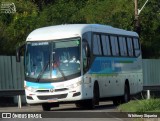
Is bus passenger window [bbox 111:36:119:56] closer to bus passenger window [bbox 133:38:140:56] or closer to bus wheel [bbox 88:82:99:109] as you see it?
bus wheel [bbox 88:82:99:109]

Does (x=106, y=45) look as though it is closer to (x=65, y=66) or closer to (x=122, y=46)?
(x=122, y=46)

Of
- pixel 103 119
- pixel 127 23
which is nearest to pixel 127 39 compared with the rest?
pixel 103 119

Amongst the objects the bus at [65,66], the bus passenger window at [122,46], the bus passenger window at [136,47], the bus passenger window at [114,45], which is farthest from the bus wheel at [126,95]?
the bus at [65,66]

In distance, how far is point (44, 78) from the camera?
26.1 m

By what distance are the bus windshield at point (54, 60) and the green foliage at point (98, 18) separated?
2121 cm

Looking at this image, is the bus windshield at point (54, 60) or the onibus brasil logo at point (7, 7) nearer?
the bus windshield at point (54, 60)

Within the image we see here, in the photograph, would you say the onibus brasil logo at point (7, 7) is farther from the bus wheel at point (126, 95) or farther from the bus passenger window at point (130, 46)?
the bus wheel at point (126, 95)

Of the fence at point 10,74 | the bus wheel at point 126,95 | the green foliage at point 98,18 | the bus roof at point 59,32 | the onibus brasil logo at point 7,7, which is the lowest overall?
the bus wheel at point 126,95

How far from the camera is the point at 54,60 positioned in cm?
2609

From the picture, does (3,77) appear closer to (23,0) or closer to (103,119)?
(103,119)

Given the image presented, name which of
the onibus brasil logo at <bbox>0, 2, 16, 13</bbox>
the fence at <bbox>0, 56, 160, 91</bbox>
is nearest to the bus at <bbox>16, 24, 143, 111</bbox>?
the fence at <bbox>0, 56, 160, 91</bbox>

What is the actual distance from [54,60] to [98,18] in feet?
94.9

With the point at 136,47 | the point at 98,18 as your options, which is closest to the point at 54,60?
the point at 136,47

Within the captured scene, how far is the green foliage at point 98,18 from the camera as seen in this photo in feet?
166
